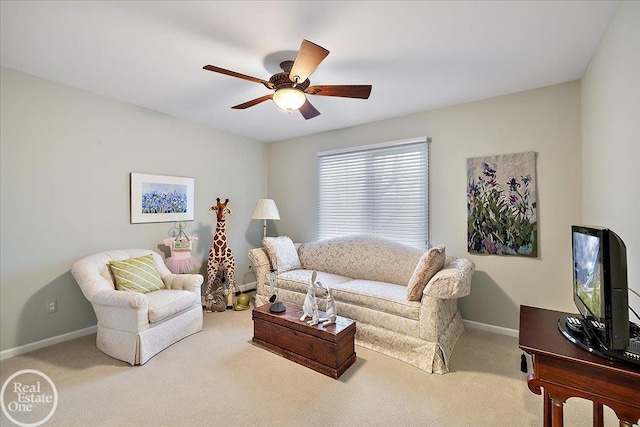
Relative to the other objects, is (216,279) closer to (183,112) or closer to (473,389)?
(183,112)

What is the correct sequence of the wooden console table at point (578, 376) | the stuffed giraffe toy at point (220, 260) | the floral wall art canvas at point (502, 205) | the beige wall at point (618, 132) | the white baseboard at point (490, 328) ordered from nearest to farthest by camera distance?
the wooden console table at point (578, 376) < the beige wall at point (618, 132) < the floral wall art canvas at point (502, 205) < the white baseboard at point (490, 328) < the stuffed giraffe toy at point (220, 260)

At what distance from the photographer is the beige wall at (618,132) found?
154cm

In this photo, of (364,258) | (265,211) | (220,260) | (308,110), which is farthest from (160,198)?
(364,258)

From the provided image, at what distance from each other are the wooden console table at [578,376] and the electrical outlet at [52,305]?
385cm

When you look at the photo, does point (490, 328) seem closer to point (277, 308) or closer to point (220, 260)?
point (277, 308)

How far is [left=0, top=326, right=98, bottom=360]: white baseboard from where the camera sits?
2467 millimetres

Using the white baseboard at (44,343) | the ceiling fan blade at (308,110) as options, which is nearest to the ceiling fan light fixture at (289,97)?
the ceiling fan blade at (308,110)

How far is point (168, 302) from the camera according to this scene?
2607mm

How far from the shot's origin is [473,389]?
2.04 metres

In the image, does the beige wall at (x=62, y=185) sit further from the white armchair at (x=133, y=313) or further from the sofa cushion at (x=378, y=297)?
the sofa cushion at (x=378, y=297)

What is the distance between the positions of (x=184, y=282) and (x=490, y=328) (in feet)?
11.1

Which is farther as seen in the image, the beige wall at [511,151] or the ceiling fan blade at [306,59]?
the beige wall at [511,151]

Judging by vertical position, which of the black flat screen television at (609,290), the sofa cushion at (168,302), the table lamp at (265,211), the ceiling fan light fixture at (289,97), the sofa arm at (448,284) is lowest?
the sofa cushion at (168,302)

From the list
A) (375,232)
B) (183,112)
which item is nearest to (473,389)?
(375,232)
